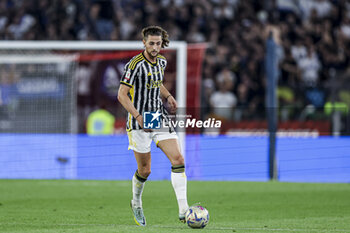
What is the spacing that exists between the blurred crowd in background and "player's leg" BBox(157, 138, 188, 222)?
10166 mm

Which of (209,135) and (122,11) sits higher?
(122,11)

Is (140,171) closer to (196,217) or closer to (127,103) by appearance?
(127,103)

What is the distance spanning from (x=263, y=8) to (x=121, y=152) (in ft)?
29.4

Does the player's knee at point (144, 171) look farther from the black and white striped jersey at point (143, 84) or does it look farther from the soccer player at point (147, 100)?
the black and white striped jersey at point (143, 84)

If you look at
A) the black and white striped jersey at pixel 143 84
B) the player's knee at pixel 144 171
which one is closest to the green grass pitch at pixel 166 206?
the player's knee at pixel 144 171

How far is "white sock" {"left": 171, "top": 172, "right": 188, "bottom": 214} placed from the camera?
743 centimetres

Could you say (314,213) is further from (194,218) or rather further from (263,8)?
(263,8)

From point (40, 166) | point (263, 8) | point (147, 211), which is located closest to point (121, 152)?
point (40, 166)

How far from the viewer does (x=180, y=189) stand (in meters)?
7.45

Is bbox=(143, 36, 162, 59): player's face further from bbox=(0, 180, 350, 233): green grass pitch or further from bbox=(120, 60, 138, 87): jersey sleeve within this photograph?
bbox=(0, 180, 350, 233): green grass pitch

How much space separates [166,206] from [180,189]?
2596 millimetres

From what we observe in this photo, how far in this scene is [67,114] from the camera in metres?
15.1

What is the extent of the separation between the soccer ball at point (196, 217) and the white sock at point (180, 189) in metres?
0.15

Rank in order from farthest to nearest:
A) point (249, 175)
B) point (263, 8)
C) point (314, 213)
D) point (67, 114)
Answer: point (263, 8)
point (67, 114)
point (249, 175)
point (314, 213)
